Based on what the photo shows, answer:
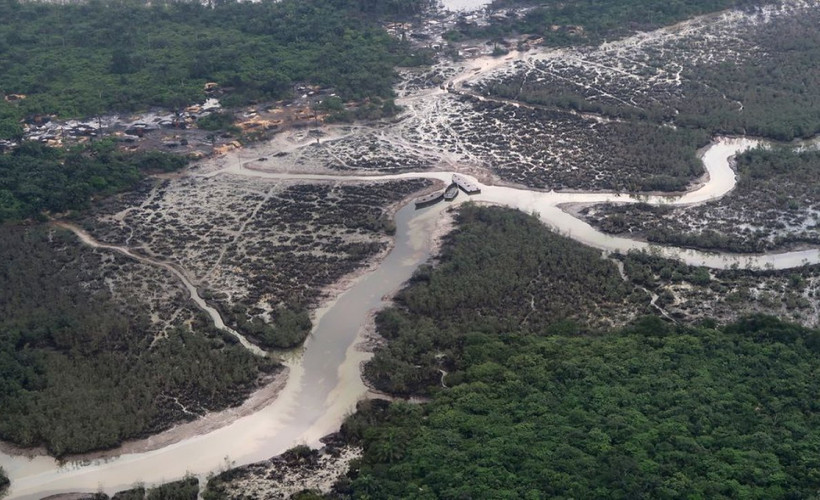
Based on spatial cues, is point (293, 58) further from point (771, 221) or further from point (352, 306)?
point (771, 221)

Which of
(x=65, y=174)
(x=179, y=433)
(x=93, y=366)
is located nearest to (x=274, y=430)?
(x=179, y=433)

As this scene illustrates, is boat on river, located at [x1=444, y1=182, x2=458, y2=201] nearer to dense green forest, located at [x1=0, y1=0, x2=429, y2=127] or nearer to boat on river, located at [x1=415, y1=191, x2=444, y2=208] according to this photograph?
boat on river, located at [x1=415, y1=191, x2=444, y2=208]

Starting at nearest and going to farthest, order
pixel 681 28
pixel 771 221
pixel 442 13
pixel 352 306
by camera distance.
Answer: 1. pixel 352 306
2. pixel 771 221
3. pixel 681 28
4. pixel 442 13

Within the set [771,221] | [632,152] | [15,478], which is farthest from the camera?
[632,152]

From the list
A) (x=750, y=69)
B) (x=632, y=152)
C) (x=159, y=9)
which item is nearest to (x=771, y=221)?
(x=632, y=152)

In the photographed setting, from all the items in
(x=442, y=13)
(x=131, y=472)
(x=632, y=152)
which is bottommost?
(x=131, y=472)

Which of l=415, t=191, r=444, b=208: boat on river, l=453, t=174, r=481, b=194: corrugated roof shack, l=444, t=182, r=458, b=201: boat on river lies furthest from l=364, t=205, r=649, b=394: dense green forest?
l=453, t=174, r=481, b=194: corrugated roof shack

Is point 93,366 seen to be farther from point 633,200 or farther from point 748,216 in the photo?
point 748,216
